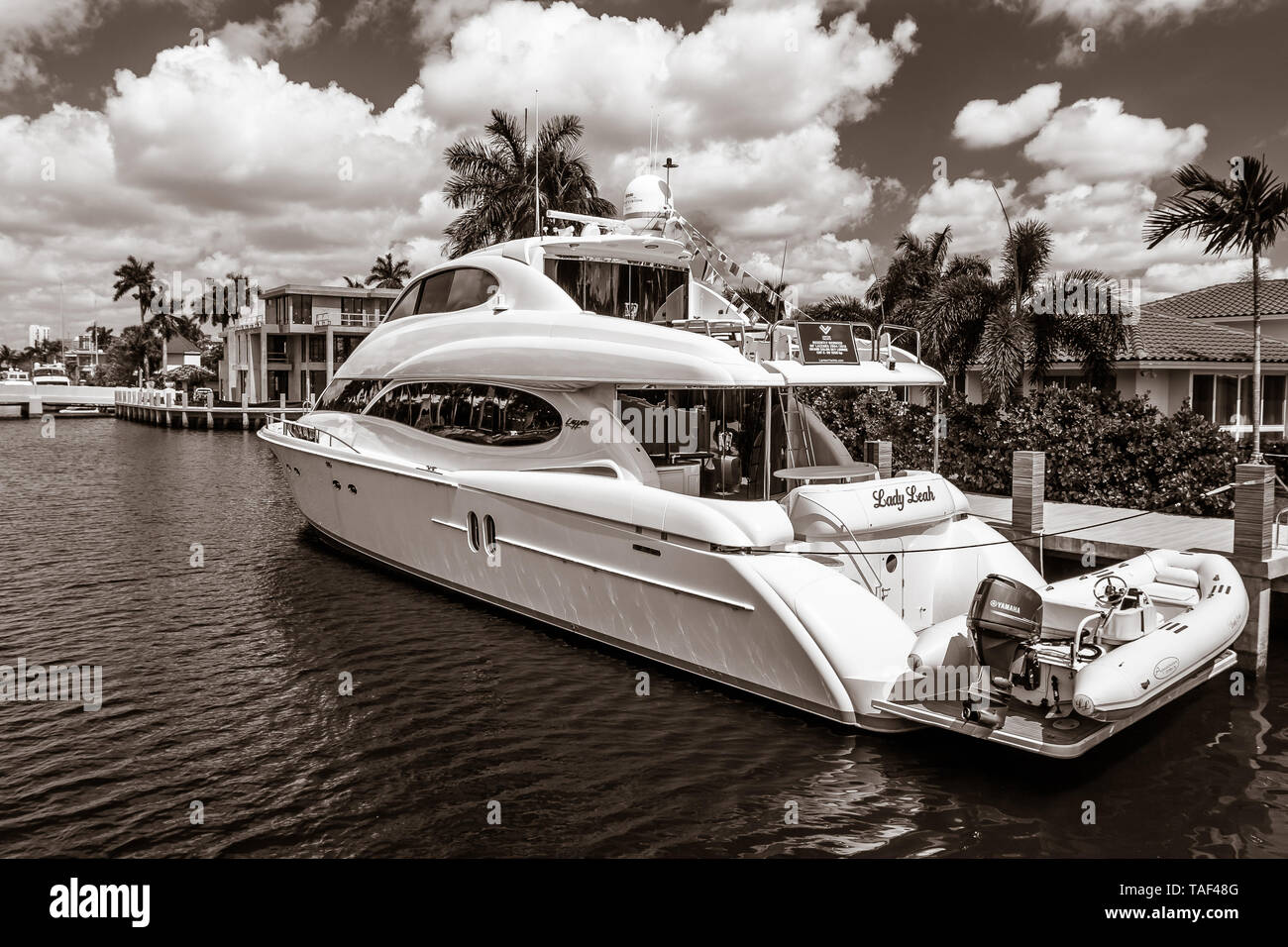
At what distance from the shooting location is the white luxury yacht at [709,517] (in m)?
6.58

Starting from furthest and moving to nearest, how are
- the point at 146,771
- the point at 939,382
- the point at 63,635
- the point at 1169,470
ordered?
the point at 1169,470, the point at 63,635, the point at 939,382, the point at 146,771

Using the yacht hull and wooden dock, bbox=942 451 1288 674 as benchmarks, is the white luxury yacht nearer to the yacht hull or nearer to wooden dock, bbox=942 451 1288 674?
the yacht hull

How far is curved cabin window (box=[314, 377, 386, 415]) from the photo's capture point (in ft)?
43.5

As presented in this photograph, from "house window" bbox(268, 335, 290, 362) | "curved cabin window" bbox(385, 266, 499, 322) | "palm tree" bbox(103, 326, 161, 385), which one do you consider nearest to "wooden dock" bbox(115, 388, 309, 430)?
"house window" bbox(268, 335, 290, 362)

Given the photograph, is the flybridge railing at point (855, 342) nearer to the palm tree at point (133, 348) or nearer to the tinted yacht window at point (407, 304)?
the tinted yacht window at point (407, 304)

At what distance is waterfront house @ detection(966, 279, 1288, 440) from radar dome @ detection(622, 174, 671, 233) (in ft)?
30.3

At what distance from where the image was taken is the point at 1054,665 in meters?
6.26

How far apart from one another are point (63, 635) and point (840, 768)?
8044mm

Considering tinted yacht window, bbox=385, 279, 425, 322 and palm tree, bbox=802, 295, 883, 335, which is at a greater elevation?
palm tree, bbox=802, 295, 883, 335

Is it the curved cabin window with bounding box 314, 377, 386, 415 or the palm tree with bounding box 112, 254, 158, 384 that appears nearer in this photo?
the curved cabin window with bounding box 314, 377, 386, 415
